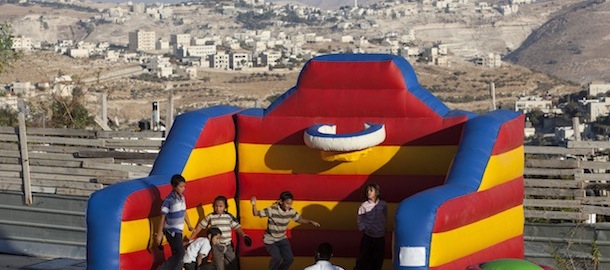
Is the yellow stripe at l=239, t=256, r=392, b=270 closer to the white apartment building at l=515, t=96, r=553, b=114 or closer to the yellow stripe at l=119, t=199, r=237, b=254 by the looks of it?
the yellow stripe at l=119, t=199, r=237, b=254

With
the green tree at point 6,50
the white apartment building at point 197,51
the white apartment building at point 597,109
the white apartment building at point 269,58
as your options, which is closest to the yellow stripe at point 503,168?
the green tree at point 6,50

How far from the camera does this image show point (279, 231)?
33.1 feet

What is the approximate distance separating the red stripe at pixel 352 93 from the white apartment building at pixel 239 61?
142 meters

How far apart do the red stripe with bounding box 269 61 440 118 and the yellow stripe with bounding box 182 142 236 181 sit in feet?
1.50

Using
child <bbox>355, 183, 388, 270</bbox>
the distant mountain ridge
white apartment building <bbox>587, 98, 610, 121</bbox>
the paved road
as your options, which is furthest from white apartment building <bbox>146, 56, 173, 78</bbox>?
child <bbox>355, 183, 388, 270</bbox>

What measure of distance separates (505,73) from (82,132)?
134619 mm

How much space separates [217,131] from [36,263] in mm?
3649

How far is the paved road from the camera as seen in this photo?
12742 mm

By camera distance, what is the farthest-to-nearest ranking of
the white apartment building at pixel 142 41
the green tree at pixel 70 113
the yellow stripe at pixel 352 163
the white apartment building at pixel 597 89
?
the white apartment building at pixel 142 41 < the white apartment building at pixel 597 89 < the green tree at pixel 70 113 < the yellow stripe at pixel 352 163

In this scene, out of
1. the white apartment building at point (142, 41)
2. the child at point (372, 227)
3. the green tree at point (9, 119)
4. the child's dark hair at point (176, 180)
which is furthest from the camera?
the white apartment building at point (142, 41)

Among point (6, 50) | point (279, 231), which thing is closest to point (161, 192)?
point (279, 231)

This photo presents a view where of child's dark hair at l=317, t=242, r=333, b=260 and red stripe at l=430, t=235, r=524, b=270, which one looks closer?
red stripe at l=430, t=235, r=524, b=270

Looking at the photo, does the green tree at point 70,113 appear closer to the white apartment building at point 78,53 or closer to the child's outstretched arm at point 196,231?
the child's outstretched arm at point 196,231

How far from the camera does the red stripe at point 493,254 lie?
862 cm
